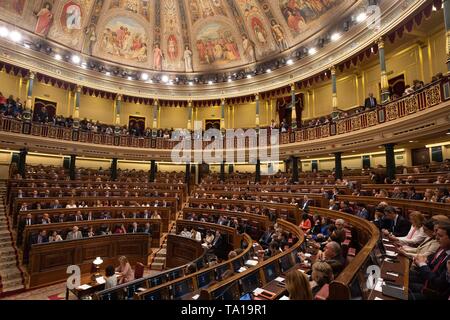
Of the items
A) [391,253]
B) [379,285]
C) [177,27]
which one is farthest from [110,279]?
[177,27]

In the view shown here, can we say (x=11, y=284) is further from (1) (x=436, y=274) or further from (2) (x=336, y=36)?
(2) (x=336, y=36)

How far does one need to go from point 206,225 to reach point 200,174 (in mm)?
10905

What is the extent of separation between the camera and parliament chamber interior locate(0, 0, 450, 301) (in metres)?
3.88

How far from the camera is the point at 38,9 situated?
1454 cm

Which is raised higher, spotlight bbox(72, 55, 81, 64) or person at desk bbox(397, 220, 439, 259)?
spotlight bbox(72, 55, 81, 64)

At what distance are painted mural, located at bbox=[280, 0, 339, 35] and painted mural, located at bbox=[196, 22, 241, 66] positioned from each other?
4.56m

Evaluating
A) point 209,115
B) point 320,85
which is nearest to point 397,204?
point 320,85

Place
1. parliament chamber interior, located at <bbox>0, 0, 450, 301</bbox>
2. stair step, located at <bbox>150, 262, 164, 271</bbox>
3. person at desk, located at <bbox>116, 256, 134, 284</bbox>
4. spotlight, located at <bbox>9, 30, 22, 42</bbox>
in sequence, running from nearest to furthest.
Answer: parliament chamber interior, located at <bbox>0, 0, 450, 301</bbox>
person at desk, located at <bbox>116, 256, 134, 284</bbox>
stair step, located at <bbox>150, 262, 164, 271</bbox>
spotlight, located at <bbox>9, 30, 22, 42</bbox>

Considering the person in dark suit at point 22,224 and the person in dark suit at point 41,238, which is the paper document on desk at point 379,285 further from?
the person in dark suit at point 22,224

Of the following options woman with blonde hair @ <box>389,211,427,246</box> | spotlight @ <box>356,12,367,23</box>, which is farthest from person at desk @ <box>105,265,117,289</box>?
spotlight @ <box>356,12,367,23</box>

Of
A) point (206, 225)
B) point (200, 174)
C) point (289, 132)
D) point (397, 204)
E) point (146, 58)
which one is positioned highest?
point (146, 58)

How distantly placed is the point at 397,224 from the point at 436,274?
239cm

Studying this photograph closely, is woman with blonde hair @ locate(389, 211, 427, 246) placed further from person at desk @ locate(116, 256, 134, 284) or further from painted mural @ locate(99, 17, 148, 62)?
painted mural @ locate(99, 17, 148, 62)
